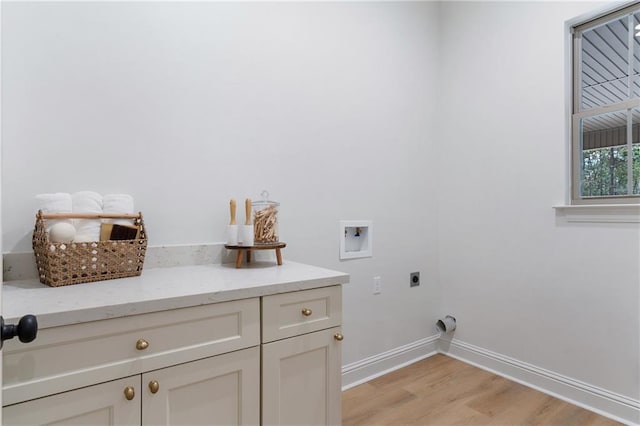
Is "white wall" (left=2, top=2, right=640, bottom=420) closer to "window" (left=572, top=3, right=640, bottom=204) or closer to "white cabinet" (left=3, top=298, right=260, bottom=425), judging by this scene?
"window" (left=572, top=3, right=640, bottom=204)

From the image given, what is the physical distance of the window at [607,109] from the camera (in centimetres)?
195

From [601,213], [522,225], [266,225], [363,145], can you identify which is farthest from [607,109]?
[266,225]

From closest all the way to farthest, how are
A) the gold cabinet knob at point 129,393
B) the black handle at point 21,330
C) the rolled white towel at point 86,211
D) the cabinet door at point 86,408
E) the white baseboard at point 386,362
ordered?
the black handle at point 21,330, the cabinet door at point 86,408, the gold cabinet knob at point 129,393, the rolled white towel at point 86,211, the white baseboard at point 386,362

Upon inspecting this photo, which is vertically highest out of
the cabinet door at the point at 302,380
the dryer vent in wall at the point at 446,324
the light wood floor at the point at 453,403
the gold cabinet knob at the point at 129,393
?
the gold cabinet knob at the point at 129,393

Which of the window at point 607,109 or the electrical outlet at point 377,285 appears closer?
the window at point 607,109

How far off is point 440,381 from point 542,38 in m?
2.13

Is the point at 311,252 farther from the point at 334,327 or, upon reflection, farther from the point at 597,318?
the point at 597,318

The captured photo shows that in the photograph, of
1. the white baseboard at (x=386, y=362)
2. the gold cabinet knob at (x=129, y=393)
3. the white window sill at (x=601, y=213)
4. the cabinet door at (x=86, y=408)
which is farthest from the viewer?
the white baseboard at (x=386, y=362)

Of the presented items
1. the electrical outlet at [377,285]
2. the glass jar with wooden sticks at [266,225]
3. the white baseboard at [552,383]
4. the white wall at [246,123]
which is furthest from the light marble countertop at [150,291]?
the white baseboard at [552,383]

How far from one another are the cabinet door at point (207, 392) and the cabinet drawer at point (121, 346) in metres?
0.03

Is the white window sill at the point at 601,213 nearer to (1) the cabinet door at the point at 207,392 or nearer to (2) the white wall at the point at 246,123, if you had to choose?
(2) the white wall at the point at 246,123

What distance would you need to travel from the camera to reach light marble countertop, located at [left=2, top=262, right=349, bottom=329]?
954mm

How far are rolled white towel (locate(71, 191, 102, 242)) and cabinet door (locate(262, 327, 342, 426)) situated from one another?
737 mm

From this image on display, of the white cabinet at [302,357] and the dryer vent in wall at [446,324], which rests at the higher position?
the white cabinet at [302,357]
